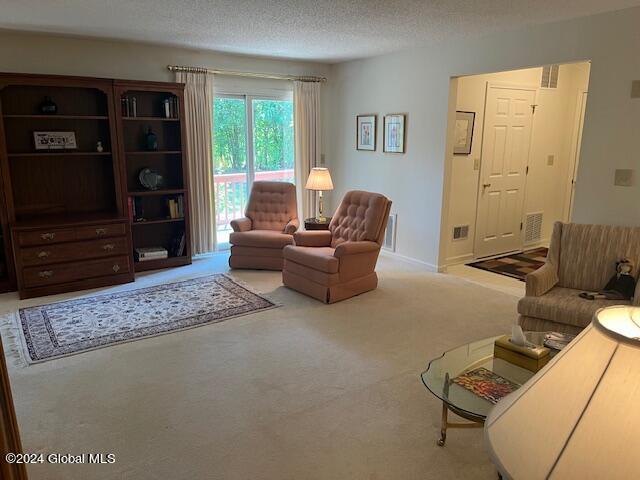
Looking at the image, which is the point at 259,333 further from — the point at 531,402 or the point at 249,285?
the point at 531,402

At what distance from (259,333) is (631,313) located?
3.07 metres

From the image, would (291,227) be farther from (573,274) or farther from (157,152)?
(573,274)

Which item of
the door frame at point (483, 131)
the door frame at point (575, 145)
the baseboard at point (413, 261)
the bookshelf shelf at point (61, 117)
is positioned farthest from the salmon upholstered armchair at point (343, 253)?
the door frame at point (575, 145)

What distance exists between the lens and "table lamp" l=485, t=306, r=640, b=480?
60 centimetres

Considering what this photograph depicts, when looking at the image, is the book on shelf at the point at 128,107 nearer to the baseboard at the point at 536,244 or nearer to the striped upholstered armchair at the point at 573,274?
the striped upholstered armchair at the point at 573,274

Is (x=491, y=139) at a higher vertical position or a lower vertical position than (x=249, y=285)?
higher

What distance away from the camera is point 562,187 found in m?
6.54

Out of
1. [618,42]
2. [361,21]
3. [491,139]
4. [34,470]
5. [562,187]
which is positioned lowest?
[34,470]

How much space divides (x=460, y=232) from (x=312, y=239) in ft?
6.49

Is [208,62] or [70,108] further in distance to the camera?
[208,62]

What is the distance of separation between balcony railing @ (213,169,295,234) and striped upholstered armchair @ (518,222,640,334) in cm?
386

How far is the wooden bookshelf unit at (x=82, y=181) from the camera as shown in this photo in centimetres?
436

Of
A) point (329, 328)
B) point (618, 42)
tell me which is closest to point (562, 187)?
point (618, 42)

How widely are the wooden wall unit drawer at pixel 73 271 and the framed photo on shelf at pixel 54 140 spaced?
49.3 inches
